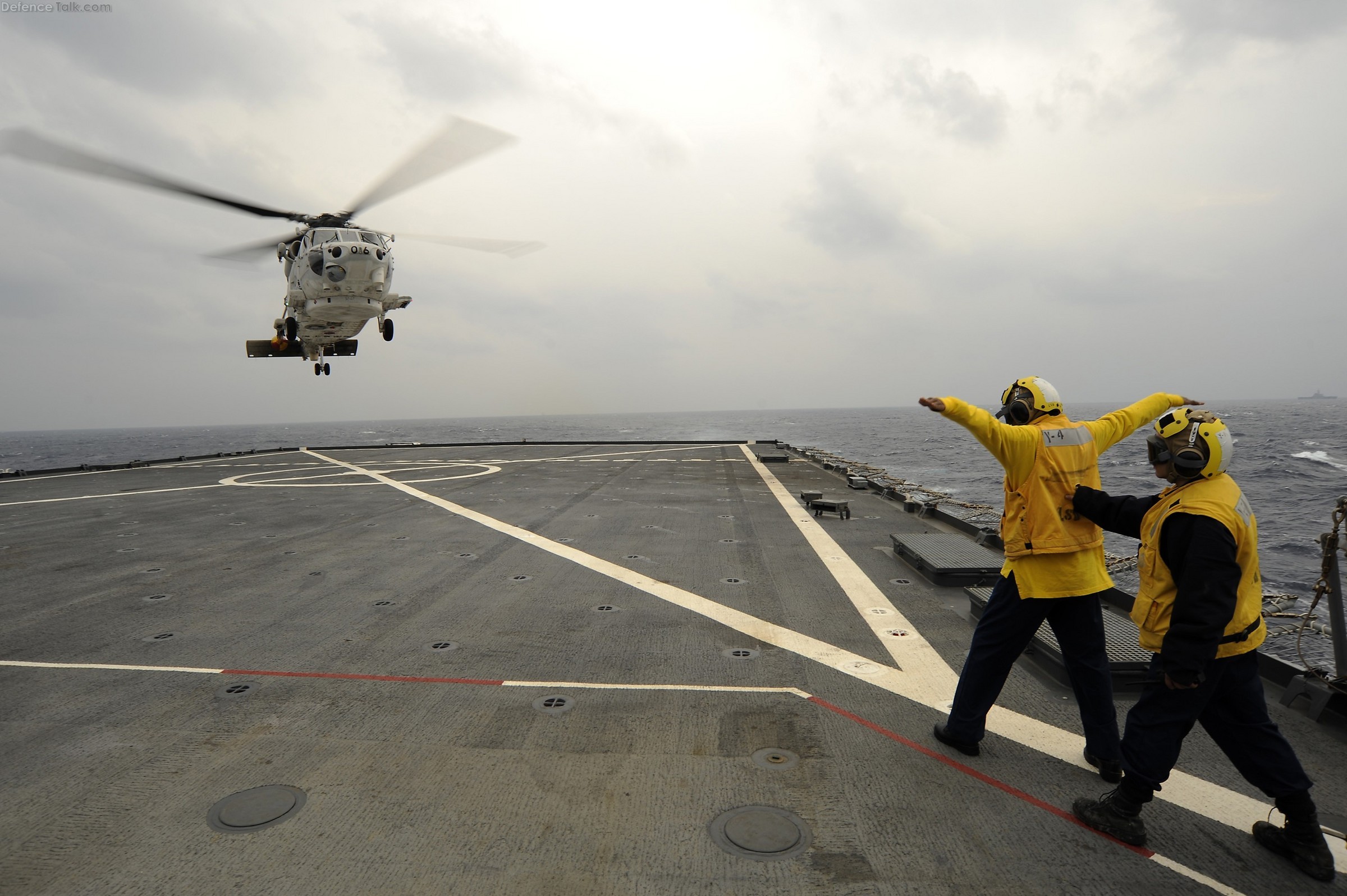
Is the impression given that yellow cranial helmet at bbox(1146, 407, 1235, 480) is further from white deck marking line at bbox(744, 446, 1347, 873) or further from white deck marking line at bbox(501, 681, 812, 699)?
white deck marking line at bbox(501, 681, 812, 699)

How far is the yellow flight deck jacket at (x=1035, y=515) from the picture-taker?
3.67 metres

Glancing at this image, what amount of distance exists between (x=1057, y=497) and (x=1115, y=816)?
167cm

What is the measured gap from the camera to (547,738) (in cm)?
428

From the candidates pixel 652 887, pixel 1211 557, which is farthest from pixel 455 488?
pixel 1211 557

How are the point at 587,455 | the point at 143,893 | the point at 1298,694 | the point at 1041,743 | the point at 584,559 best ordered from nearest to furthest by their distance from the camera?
the point at 143,893 < the point at 1041,743 < the point at 1298,694 < the point at 584,559 < the point at 587,455

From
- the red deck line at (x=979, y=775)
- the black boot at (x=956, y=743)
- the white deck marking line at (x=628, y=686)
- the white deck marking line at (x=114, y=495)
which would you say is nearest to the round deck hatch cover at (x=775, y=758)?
the red deck line at (x=979, y=775)

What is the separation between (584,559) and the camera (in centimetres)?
918

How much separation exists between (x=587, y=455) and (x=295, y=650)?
23750mm

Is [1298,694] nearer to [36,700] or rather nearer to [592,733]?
[592,733]

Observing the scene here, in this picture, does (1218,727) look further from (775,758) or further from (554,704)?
(554,704)

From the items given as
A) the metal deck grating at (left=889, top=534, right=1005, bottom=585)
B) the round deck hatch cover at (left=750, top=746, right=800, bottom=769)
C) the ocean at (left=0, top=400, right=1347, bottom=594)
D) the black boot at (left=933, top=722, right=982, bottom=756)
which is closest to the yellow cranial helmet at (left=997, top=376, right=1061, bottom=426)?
the black boot at (left=933, top=722, right=982, bottom=756)

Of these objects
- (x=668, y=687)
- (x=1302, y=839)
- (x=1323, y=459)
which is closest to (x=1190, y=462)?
(x=1302, y=839)

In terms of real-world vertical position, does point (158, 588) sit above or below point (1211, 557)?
below

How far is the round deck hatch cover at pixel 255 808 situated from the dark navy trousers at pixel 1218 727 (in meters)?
4.46
